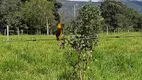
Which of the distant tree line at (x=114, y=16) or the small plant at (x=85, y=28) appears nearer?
the small plant at (x=85, y=28)

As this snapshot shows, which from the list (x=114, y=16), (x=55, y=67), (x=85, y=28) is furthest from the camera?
(x=114, y=16)

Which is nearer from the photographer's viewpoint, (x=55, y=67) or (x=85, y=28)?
(x=85, y=28)

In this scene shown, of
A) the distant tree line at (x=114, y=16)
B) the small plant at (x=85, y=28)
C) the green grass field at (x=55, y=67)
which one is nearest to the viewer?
the small plant at (x=85, y=28)

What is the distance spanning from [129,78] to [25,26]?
46.7 m

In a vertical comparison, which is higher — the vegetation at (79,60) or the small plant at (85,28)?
the small plant at (85,28)

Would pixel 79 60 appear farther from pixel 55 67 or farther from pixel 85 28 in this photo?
pixel 55 67

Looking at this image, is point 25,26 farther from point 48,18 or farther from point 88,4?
point 88,4

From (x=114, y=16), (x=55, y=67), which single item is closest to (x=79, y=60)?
(x=55, y=67)

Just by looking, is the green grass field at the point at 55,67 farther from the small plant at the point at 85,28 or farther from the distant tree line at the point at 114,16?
the distant tree line at the point at 114,16

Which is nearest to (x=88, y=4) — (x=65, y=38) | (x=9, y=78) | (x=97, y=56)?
(x=65, y=38)

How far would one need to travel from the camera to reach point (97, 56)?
10.1m

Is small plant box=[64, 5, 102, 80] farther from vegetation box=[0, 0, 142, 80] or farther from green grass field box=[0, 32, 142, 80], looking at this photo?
green grass field box=[0, 32, 142, 80]

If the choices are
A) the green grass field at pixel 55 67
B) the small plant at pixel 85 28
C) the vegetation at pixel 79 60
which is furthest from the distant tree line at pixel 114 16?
the small plant at pixel 85 28

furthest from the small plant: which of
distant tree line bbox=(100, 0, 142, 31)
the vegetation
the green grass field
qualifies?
distant tree line bbox=(100, 0, 142, 31)
